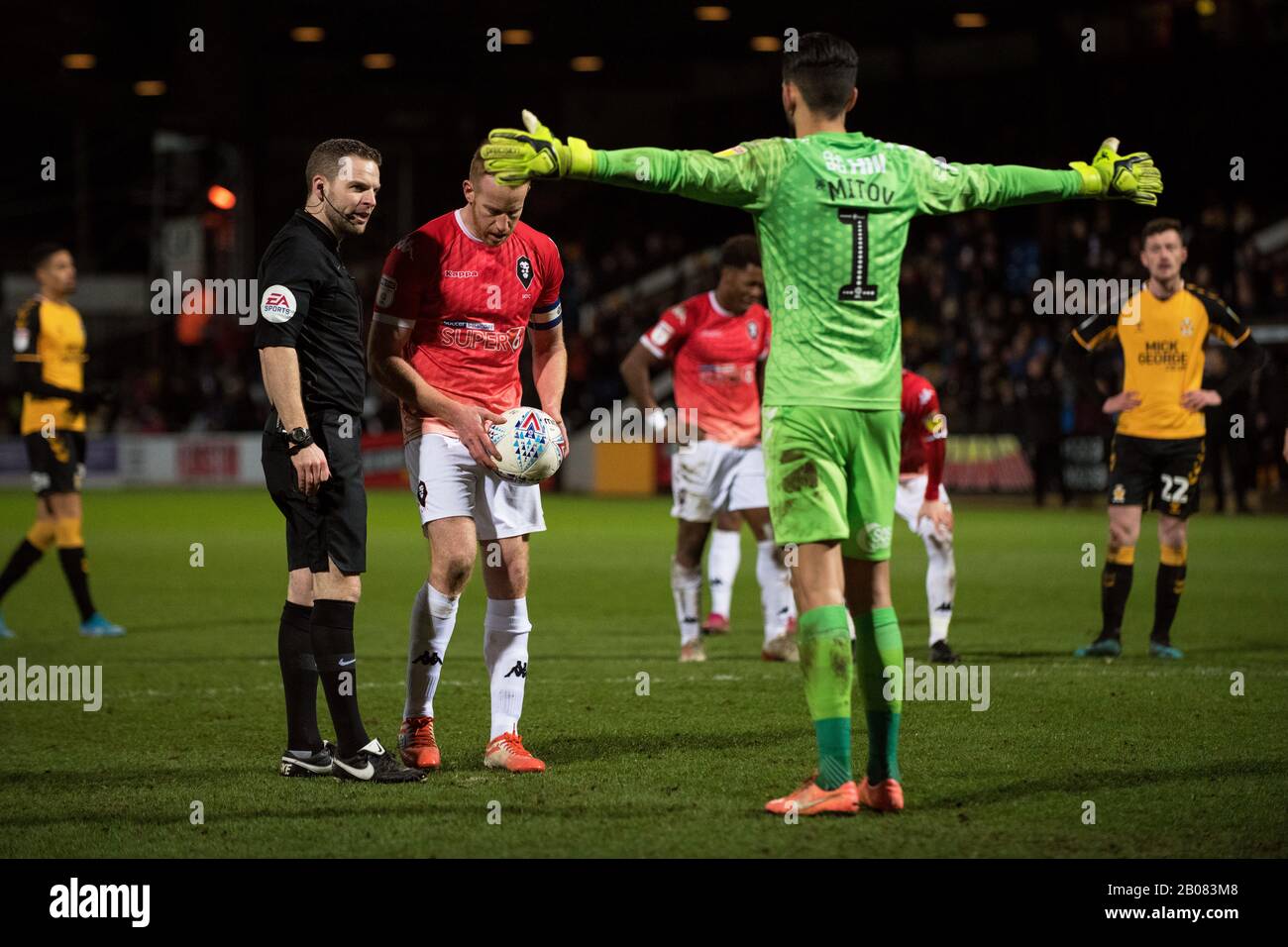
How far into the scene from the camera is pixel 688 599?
380 inches

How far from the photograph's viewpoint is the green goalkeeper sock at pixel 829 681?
5156mm

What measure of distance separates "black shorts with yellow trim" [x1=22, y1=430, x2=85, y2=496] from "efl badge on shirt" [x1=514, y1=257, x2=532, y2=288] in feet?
18.4

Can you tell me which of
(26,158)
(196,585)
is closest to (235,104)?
(26,158)

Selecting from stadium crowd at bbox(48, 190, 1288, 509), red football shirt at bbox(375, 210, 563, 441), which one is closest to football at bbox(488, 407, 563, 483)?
red football shirt at bbox(375, 210, 563, 441)

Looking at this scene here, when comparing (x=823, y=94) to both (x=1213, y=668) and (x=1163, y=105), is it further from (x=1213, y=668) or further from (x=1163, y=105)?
(x=1163, y=105)

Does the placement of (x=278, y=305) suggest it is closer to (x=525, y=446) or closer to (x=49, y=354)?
(x=525, y=446)

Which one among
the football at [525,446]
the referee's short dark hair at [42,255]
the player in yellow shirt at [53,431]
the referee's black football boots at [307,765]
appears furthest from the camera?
the player in yellow shirt at [53,431]

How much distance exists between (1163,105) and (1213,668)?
2323 cm

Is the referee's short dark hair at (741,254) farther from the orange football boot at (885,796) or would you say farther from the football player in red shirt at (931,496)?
the orange football boot at (885,796)

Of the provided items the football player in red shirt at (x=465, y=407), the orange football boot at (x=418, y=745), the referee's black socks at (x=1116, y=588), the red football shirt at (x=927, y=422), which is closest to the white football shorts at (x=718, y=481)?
the red football shirt at (x=927, y=422)

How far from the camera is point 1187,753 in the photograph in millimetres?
6340

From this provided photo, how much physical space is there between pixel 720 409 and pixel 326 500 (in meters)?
4.61

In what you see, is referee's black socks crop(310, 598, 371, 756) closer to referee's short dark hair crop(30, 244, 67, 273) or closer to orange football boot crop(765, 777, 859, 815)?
orange football boot crop(765, 777, 859, 815)

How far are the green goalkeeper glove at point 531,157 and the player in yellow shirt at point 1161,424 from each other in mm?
5553
